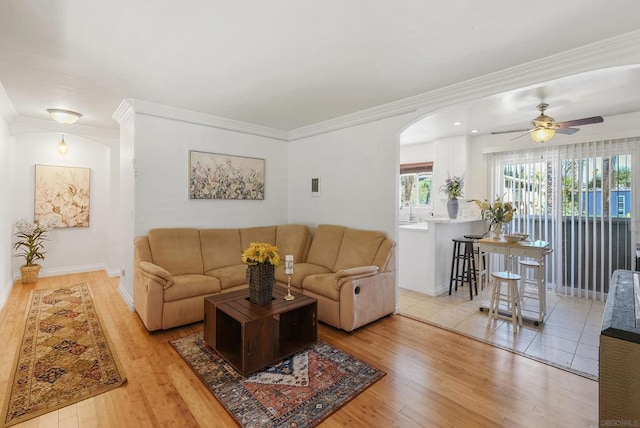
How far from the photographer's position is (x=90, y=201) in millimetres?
5625

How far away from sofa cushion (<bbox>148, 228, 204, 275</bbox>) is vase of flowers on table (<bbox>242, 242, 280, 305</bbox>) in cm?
137

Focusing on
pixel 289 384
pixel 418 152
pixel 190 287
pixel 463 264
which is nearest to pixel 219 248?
pixel 190 287

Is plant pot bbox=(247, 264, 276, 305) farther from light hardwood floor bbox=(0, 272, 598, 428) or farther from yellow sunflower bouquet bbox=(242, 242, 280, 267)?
light hardwood floor bbox=(0, 272, 598, 428)

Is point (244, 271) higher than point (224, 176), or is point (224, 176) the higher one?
point (224, 176)

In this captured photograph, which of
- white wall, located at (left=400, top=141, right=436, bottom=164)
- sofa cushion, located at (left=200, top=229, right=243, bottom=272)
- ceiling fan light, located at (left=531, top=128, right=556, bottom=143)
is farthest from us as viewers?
white wall, located at (left=400, top=141, right=436, bottom=164)

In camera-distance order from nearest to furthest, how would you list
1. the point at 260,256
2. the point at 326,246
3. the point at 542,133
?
1. the point at 260,256
2. the point at 542,133
3. the point at 326,246

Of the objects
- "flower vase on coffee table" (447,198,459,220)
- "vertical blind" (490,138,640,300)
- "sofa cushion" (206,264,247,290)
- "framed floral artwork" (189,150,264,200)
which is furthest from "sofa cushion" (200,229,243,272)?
"vertical blind" (490,138,640,300)

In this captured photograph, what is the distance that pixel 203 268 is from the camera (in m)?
3.80

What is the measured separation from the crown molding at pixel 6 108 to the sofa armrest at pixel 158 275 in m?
2.58

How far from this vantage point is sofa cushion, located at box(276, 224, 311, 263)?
4.43m

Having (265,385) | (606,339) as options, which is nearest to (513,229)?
(606,339)

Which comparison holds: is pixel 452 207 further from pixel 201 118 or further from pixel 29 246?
pixel 29 246

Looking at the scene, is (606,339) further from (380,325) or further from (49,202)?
(49,202)

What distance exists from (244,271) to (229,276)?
222mm
